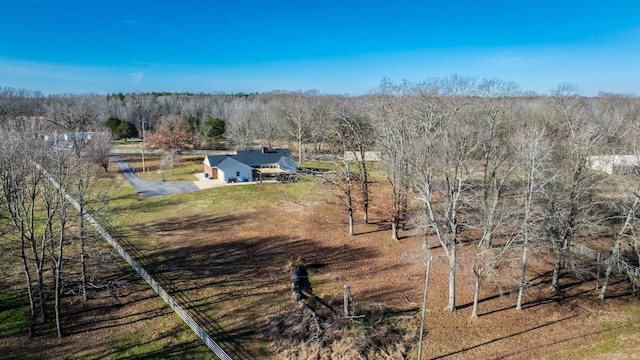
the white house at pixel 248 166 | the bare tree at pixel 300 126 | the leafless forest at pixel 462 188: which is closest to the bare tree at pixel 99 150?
the leafless forest at pixel 462 188

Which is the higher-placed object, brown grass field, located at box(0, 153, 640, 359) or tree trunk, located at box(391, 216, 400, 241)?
tree trunk, located at box(391, 216, 400, 241)

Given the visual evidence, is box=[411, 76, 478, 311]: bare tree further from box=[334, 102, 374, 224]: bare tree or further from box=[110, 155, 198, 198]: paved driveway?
box=[110, 155, 198, 198]: paved driveway

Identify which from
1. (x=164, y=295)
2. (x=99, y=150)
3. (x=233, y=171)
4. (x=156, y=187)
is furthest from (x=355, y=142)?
(x=99, y=150)

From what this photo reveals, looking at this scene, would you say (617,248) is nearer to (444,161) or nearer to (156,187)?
(444,161)

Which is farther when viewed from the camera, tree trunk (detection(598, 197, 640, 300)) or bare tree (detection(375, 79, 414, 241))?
bare tree (detection(375, 79, 414, 241))

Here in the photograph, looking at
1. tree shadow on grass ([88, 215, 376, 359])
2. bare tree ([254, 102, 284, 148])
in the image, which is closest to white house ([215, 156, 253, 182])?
tree shadow on grass ([88, 215, 376, 359])

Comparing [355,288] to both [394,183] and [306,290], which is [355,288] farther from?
[394,183]

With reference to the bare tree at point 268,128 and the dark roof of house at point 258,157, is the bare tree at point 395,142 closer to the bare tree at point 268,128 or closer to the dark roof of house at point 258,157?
the dark roof of house at point 258,157

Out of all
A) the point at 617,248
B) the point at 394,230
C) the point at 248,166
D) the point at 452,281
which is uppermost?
the point at 248,166
